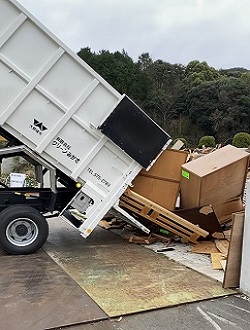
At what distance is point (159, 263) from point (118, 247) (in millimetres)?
1069

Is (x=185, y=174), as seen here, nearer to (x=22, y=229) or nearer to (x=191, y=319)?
(x=22, y=229)

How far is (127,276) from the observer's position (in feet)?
16.3

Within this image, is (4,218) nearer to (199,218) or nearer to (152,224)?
(152,224)

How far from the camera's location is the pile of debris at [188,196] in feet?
20.2

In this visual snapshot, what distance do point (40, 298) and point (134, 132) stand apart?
2590mm

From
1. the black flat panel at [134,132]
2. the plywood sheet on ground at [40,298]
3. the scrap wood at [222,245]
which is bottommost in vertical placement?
the plywood sheet on ground at [40,298]

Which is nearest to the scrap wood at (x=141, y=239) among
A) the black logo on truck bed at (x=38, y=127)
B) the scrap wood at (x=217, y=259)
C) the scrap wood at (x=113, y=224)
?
the scrap wood at (x=113, y=224)

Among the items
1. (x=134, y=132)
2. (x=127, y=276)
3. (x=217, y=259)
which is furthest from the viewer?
(x=134, y=132)

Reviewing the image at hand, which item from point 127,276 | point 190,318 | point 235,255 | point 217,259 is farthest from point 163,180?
point 190,318

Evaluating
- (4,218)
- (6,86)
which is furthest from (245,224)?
(6,86)

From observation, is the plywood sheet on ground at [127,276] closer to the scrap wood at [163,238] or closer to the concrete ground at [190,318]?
the concrete ground at [190,318]

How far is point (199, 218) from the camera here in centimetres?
635

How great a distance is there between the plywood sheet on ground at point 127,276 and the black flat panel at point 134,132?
53.5 inches

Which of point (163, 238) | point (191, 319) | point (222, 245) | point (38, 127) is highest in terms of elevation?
point (222, 245)
